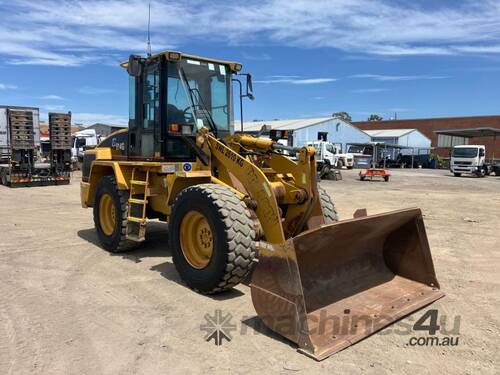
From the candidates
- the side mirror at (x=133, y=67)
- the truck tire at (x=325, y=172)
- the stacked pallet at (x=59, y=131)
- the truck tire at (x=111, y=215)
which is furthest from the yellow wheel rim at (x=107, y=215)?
the truck tire at (x=325, y=172)

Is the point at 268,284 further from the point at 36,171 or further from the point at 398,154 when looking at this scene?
the point at 398,154

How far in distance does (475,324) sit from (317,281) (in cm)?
155

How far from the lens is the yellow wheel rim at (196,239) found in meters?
5.24

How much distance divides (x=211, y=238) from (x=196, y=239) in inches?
12.5

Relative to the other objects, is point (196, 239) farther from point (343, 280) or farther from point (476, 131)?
point (476, 131)

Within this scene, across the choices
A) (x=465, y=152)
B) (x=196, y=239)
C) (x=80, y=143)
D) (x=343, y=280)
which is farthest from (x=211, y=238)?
(x=465, y=152)

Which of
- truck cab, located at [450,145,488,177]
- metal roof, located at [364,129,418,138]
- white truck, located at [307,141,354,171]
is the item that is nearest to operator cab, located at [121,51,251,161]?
white truck, located at [307,141,354,171]

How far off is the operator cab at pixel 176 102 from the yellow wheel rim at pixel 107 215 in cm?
95

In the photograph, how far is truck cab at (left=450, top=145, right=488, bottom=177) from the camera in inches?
1309

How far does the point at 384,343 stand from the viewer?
403 cm

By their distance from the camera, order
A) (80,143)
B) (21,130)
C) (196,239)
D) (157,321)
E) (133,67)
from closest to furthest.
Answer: (157,321)
(196,239)
(133,67)
(21,130)
(80,143)

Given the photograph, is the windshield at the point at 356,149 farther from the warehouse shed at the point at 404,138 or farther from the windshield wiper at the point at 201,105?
the windshield wiper at the point at 201,105

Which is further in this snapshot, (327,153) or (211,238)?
(327,153)

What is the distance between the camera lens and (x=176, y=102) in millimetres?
6645
